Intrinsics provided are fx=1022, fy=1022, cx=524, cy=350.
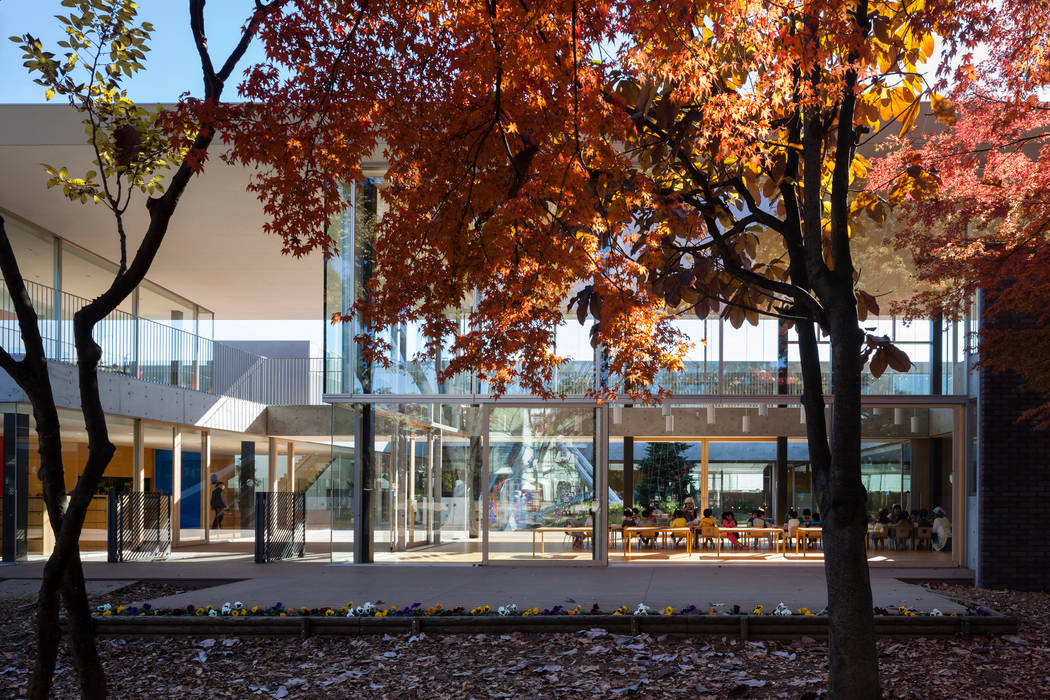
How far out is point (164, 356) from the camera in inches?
947

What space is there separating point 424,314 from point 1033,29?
558cm

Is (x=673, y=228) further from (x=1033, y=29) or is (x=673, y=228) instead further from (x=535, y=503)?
(x=535, y=503)

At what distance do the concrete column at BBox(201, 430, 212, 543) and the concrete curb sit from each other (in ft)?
53.6

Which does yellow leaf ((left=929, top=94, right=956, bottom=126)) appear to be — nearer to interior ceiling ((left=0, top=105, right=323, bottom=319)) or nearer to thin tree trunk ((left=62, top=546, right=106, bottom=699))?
thin tree trunk ((left=62, top=546, right=106, bottom=699))

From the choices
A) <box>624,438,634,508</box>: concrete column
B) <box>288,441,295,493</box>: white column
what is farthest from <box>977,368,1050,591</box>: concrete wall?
<box>288,441,295,493</box>: white column

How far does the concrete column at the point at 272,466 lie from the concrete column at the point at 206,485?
3.59m

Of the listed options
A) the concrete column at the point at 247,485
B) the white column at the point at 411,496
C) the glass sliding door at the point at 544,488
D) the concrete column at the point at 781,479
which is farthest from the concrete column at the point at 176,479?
the concrete column at the point at 781,479

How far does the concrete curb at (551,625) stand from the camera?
9.02 meters

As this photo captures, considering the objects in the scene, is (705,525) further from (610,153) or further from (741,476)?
(610,153)

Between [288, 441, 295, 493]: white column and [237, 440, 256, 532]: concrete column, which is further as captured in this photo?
[288, 441, 295, 493]: white column

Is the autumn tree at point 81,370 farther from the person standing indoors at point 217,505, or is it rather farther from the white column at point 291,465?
the white column at point 291,465

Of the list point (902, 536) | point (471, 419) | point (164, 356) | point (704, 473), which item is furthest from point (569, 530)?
point (164, 356)

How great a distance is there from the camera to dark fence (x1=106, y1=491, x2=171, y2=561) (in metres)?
18.1

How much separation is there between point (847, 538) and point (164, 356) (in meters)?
20.5
